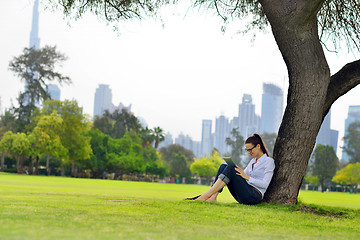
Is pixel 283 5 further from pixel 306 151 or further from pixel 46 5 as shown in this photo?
pixel 46 5

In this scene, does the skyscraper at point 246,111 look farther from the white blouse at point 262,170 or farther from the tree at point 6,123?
the white blouse at point 262,170

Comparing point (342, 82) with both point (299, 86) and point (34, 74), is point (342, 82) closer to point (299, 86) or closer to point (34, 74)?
point (299, 86)

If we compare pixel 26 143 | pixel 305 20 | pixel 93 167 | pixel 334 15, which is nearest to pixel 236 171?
pixel 305 20

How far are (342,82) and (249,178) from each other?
331 cm

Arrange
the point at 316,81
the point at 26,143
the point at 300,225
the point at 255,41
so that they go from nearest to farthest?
the point at 300,225
the point at 316,81
the point at 255,41
the point at 26,143

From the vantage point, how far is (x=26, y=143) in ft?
158

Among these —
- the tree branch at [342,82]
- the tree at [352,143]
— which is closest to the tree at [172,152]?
the tree at [352,143]

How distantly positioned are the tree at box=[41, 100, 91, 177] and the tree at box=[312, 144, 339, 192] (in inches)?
1355

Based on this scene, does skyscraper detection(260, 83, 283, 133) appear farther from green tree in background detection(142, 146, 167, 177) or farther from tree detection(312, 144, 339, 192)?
green tree in background detection(142, 146, 167, 177)

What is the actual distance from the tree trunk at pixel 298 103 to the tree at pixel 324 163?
58.2 m

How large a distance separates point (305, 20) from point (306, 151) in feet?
9.17

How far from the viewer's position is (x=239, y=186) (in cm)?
855

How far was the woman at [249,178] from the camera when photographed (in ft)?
27.7

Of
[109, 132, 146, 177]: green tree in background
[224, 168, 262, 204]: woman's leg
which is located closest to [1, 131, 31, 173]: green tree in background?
[109, 132, 146, 177]: green tree in background
